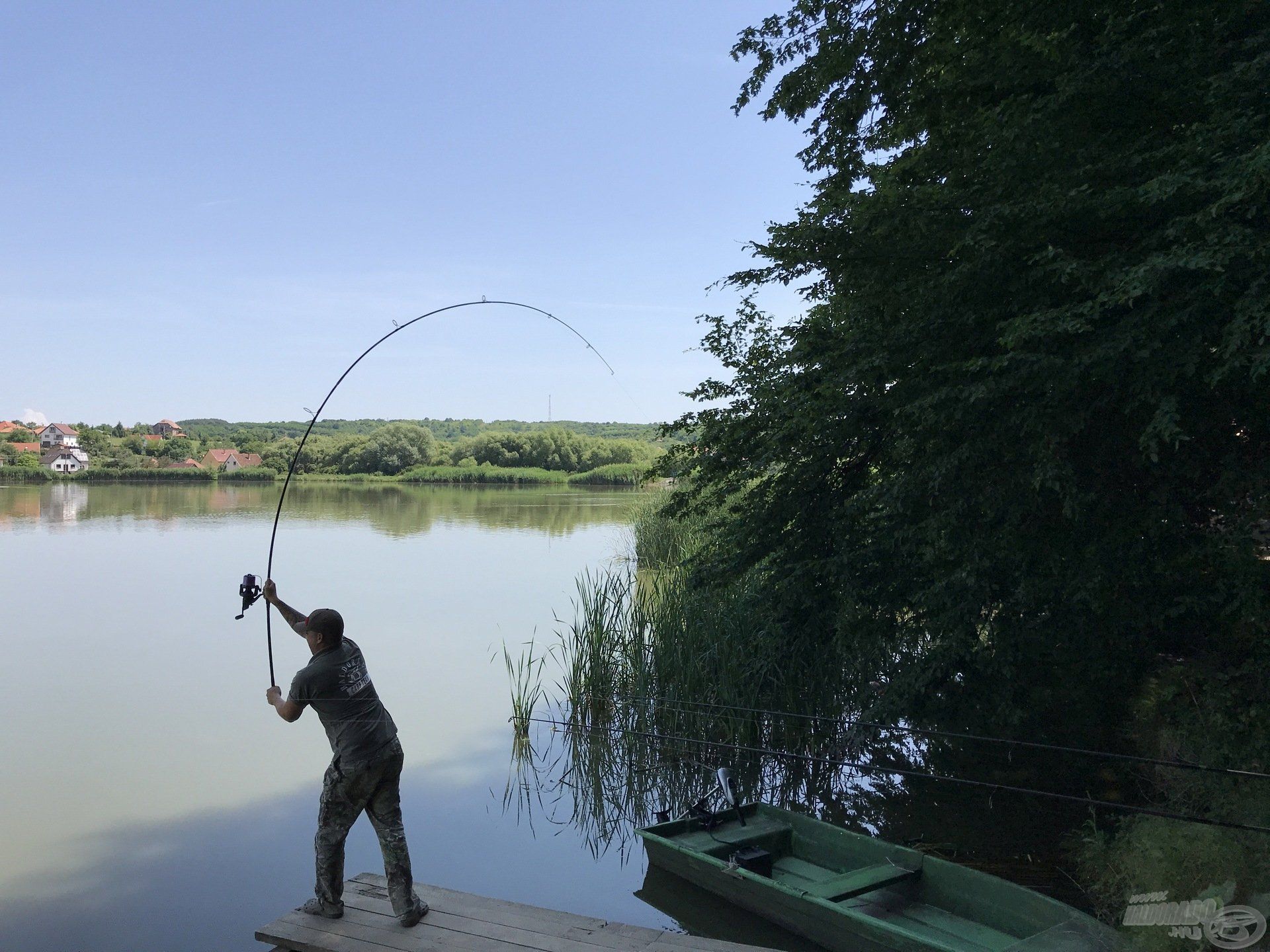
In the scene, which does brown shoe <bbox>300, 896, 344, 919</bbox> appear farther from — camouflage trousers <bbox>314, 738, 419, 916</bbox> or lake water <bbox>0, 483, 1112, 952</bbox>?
lake water <bbox>0, 483, 1112, 952</bbox>

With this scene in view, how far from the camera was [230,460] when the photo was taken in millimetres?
55531

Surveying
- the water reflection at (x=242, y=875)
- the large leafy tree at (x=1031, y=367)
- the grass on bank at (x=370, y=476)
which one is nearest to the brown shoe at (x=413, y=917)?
the water reflection at (x=242, y=875)

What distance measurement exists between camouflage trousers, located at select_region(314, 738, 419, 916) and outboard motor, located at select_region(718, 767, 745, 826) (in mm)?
2022

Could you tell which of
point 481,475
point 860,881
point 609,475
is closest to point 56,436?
point 481,475

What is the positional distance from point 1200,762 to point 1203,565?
1163mm

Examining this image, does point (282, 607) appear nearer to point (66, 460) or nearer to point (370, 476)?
point (370, 476)

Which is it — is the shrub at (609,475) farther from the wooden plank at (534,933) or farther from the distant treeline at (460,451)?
the wooden plank at (534,933)

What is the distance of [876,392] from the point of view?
22.2ft

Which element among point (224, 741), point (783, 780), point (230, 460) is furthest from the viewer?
point (230, 460)

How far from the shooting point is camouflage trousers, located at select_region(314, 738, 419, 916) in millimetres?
4324

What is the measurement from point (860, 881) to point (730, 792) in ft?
3.50

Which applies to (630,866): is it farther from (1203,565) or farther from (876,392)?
(1203,565)

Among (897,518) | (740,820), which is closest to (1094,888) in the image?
(740,820)

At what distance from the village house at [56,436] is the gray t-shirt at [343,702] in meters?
71.0
